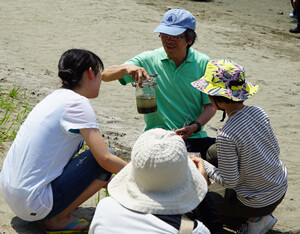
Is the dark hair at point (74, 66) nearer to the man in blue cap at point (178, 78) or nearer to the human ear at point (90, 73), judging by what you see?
the human ear at point (90, 73)

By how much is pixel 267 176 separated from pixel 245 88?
22.5 inches

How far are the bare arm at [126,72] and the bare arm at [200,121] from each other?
469 mm

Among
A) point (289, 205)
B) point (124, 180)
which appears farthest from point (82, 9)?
point (124, 180)

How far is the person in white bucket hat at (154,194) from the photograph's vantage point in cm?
193

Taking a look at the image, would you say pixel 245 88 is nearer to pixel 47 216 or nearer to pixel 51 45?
pixel 47 216

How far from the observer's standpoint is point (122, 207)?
6.66 ft

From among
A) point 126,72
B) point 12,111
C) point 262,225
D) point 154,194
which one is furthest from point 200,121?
point 12,111

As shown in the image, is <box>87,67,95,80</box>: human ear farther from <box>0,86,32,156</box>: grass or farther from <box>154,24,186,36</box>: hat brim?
<box>0,86,32,156</box>: grass

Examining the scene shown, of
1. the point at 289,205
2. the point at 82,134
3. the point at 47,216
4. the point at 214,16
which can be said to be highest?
the point at 82,134

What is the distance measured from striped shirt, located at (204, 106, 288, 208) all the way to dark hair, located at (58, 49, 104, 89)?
3.02 ft

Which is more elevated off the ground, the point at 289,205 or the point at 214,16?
the point at 289,205

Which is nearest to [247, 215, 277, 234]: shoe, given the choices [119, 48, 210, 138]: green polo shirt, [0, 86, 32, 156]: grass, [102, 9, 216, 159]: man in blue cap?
[102, 9, 216, 159]: man in blue cap

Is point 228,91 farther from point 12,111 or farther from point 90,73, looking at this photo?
point 12,111

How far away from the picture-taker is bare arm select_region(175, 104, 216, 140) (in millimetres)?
3506
